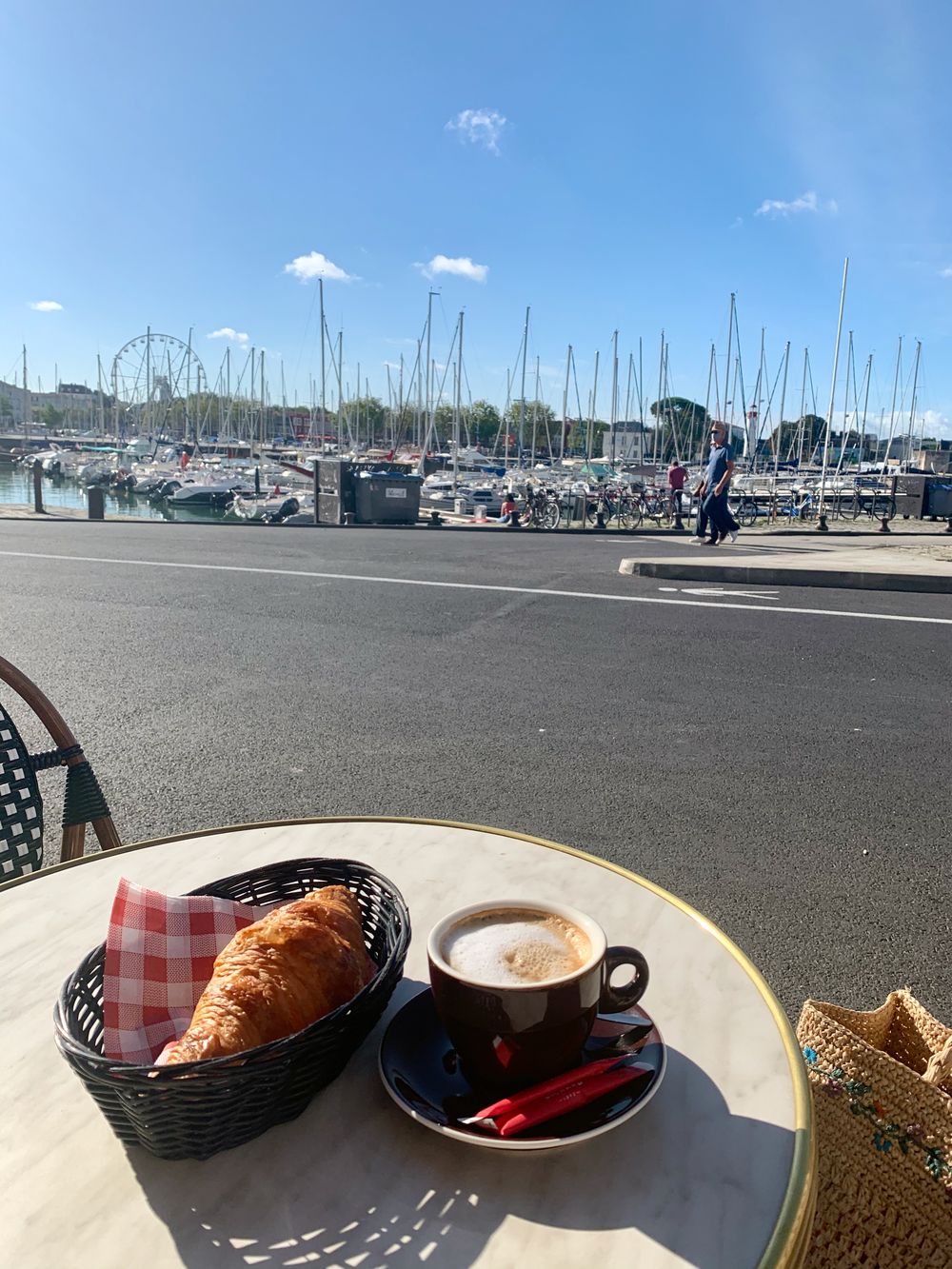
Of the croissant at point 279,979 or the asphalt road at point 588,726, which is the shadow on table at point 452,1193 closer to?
the croissant at point 279,979

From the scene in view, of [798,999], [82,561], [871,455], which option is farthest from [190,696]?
[871,455]

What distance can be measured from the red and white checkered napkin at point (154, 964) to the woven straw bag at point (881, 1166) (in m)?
1.02

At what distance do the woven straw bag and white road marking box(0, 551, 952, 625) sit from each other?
8.43 meters

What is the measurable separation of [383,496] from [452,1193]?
2194 centimetres

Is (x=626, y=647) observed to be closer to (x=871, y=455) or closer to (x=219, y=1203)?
(x=219, y=1203)

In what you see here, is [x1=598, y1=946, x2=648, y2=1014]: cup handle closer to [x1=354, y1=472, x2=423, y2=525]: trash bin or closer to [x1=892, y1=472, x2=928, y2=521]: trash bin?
[x1=354, y1=472, x2=423, y2=525]: trash bin

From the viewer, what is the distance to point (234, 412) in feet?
273

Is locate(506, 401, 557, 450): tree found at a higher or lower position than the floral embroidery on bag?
higher

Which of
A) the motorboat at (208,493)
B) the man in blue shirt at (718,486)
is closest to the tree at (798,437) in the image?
the motorboat at (208,493)

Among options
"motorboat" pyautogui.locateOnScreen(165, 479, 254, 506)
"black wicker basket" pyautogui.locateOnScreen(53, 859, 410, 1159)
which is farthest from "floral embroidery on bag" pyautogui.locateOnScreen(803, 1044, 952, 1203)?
"motorboat" pyautogui.locateOnScreen(165, 479, 254, 506)

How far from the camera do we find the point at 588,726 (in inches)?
219

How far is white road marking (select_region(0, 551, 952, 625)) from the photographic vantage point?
371 inches

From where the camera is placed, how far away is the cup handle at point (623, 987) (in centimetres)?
Result: 111

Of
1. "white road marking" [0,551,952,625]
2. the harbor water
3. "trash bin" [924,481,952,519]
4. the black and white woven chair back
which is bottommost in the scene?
the harbor water
